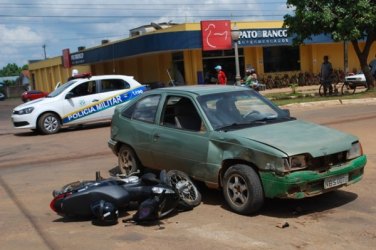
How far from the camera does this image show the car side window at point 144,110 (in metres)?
7.60

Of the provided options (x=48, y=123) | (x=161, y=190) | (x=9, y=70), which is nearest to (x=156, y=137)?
(x=161, y=190)

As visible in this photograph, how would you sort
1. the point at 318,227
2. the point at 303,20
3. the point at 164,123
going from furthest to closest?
the point at 303,20 → the point at 164,123 → the point at 318,227

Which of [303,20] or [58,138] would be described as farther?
[303,20]

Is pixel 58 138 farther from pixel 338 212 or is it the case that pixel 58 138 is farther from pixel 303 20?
pixel 303 20

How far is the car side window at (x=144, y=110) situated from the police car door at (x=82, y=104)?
327 inches

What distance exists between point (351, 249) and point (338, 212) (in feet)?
4.03

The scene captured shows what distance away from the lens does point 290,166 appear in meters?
5.66

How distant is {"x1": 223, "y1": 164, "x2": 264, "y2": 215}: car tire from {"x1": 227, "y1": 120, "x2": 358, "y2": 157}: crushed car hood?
396 mm

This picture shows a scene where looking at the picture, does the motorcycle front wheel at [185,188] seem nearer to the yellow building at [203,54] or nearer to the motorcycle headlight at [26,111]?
the motorcycle headlight at [26,111]

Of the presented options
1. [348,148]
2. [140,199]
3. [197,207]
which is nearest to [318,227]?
[348,148]

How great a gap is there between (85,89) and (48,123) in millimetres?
1542

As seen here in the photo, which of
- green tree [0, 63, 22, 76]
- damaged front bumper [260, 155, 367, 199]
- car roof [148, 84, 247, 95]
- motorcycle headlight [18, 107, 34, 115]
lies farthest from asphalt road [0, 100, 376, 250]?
green tree [0, 63, 22, 76]

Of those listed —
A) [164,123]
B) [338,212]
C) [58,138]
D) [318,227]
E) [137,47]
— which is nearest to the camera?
[318,227]

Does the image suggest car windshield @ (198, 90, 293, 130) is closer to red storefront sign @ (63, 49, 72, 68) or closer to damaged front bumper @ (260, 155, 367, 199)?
damaged front bumper @ (260, 155, 367, 199)
